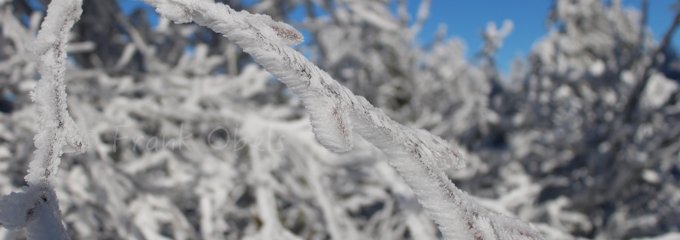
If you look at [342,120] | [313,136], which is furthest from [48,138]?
[313,136]

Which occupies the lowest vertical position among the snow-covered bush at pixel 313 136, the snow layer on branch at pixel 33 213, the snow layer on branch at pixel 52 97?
the snow layer on branch at pixel 33 213

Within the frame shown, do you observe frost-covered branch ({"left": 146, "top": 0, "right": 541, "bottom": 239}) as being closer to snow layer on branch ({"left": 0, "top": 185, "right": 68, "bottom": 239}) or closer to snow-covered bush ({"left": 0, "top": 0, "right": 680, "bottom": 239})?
snow-covered bush ({"left": 0, "top": 0, "right": 680, "bottom": 239})

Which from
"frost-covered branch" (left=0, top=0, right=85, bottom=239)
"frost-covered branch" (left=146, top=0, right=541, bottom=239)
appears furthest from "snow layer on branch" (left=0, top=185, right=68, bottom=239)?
"frost-covered branch" (left=146, top=0, right=541, bottom=239)

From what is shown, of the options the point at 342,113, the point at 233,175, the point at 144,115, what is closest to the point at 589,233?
the point at 233,175

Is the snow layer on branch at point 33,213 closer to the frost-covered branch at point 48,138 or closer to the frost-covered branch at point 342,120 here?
the frost-covered branch at point 48,138

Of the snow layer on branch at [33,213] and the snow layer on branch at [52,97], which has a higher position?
the snow layer on branch at [52,97]

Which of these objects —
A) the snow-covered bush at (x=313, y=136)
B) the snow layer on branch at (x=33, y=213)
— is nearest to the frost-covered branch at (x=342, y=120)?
the snow-covered bush at (x=313, y=136)

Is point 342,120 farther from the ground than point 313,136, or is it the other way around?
point 313,136

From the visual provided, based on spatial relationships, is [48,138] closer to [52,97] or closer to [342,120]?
[52,97]
